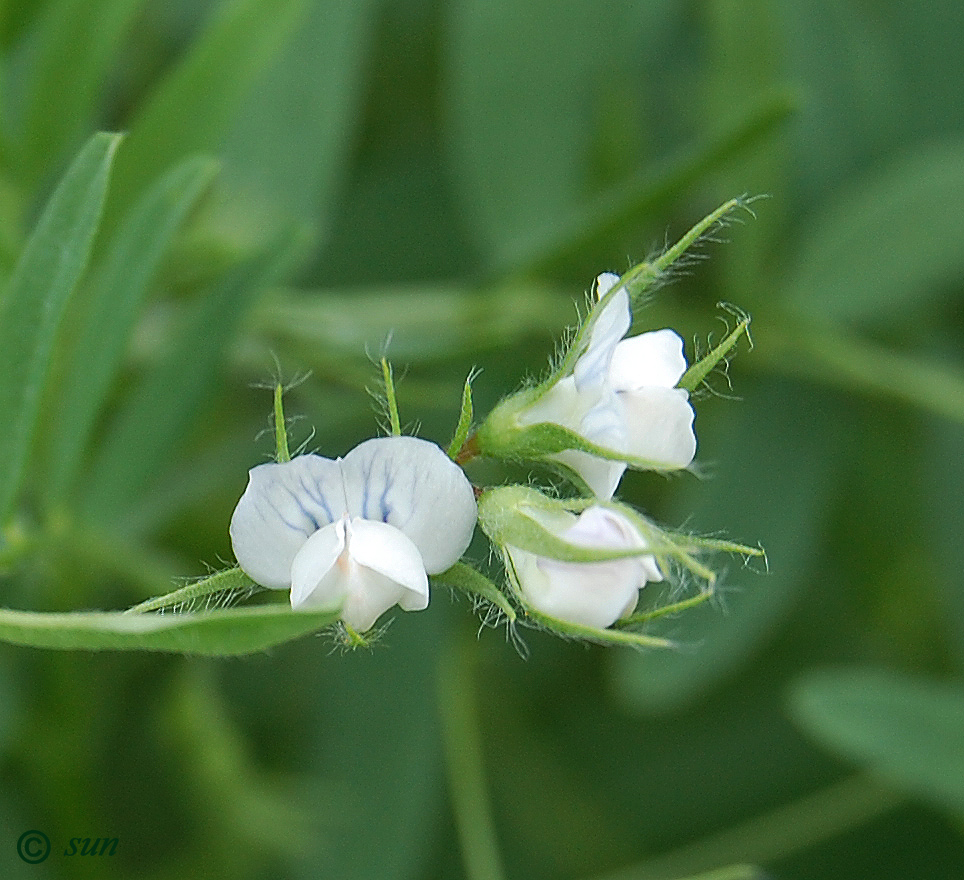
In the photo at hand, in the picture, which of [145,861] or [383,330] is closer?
[383,330]

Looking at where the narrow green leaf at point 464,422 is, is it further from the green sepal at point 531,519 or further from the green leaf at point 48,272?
the green leaf at point 48,272

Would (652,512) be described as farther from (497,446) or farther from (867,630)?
(497,446)

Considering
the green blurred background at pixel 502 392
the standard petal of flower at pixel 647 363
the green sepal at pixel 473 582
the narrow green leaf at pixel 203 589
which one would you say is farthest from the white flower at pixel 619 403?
the green blurred background at pixel 502 392

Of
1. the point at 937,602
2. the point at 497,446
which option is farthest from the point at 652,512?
the point at 497,446

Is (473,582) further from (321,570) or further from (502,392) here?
(502,392)

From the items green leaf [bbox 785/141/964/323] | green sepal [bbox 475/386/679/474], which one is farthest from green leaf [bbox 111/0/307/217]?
green leaf [bbox 785/141/964/323]

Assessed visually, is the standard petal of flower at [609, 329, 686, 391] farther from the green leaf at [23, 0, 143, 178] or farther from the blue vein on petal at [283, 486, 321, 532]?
the green leaf at [23, 0, 143, 178]

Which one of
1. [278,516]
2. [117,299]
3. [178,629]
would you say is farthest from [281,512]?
[117,299]
